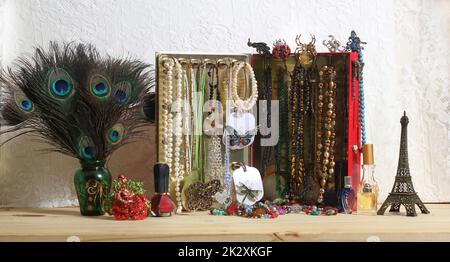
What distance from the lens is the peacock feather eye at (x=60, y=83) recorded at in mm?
1350

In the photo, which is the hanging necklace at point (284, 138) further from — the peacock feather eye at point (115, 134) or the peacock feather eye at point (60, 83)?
the peacock feather eye at point (60, 83)

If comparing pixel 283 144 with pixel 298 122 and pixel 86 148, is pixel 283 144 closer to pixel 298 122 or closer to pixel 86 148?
pixel 298 122

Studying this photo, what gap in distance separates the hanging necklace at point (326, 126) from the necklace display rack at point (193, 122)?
0.18 meters

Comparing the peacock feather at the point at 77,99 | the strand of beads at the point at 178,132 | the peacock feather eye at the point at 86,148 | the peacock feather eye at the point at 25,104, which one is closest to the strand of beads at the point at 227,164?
the strand of beads at the point at 178,132

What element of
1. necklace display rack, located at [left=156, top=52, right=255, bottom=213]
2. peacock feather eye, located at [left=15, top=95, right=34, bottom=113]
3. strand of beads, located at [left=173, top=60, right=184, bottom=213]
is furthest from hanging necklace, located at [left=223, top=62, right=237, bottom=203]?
peacock feather eye, located at [left=15, top=95, right=34, bottom=113]

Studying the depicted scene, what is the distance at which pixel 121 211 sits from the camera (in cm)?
130

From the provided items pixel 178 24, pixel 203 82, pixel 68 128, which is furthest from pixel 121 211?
pixel 178 24

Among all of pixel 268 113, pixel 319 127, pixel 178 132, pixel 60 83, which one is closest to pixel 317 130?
pixel 319 127

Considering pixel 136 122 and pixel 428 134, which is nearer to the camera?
pixel 136 122

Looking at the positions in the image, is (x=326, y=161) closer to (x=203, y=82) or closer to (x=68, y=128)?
(x=203, y=82)
